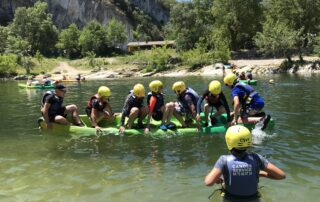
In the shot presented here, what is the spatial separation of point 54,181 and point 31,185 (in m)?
0.53

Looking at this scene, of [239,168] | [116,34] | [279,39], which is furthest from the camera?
[116,34]

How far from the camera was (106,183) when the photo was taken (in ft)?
31.1

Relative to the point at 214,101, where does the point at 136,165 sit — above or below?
below

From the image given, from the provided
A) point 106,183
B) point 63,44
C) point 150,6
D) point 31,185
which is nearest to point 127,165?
point 106,183

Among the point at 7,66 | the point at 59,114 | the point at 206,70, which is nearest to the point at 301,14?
the point at 206,70

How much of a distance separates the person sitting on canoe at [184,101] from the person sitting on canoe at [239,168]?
24.5 ft

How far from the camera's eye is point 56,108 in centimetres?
1491

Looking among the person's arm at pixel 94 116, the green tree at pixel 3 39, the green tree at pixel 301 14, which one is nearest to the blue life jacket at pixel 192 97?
the person's arm at pixel 94 116

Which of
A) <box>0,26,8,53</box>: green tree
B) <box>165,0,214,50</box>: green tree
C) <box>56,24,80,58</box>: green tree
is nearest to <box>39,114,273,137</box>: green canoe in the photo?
<box>165,0,214,50</box>: green tree

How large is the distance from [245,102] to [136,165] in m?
5.43

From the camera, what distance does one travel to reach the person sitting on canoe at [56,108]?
14508 mm

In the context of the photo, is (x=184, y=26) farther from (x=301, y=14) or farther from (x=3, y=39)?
(x=3, y=39)

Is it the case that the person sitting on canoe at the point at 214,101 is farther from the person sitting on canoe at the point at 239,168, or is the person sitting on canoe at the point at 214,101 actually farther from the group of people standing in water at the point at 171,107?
the person sitting on canoe at the point at 239,168

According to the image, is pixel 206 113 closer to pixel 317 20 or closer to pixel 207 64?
pixel 207 64
